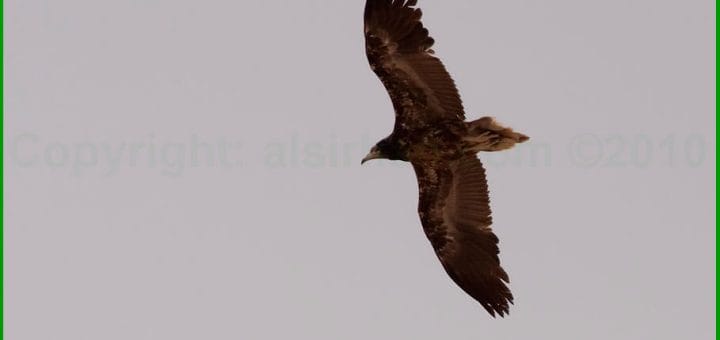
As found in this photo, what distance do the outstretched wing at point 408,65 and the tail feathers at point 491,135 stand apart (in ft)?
1.20

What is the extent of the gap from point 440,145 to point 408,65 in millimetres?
1533

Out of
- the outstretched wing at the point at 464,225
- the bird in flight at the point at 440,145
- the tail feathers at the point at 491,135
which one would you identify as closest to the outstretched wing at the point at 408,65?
the bird in flight at the point at 440,145

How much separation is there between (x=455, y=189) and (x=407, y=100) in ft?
6.46

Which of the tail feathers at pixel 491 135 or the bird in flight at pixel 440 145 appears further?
the tail feathers at pixel 491 135

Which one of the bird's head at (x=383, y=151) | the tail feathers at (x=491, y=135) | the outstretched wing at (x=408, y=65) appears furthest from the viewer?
the bird's head at (x=383, y=151)

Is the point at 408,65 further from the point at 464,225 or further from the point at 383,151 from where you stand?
the point at 464,225

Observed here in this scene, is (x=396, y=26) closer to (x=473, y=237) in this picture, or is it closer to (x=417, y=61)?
(x=417, y=61)

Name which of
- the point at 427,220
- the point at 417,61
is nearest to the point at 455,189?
the point at 427,220

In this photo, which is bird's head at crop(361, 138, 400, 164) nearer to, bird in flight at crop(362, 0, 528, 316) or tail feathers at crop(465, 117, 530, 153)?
bird in flight at crop(362, 0, 528, 316)

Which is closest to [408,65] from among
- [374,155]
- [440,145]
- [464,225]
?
[440,145]

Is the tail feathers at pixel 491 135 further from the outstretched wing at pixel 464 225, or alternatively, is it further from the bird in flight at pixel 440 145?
the outstretched wing at pixel 464 225

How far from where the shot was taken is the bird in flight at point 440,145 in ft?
86.1

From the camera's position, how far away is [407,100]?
26969mm

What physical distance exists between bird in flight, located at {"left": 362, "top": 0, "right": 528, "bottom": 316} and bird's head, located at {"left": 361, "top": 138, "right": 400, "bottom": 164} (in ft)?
0.05
